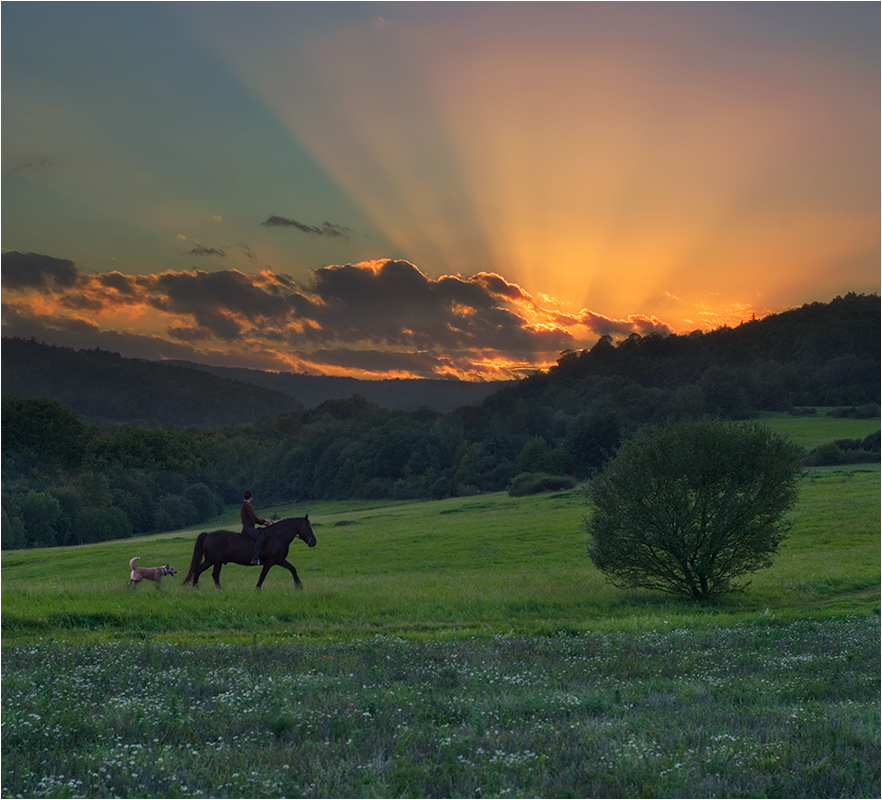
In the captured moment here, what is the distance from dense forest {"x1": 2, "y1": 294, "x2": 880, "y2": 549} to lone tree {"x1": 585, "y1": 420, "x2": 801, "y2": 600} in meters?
69.0

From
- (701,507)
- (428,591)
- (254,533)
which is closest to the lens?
(254,533)

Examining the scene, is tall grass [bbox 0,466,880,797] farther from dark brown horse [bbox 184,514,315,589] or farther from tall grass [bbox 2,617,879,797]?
dark brown horse [bbox 184,514,315,589]

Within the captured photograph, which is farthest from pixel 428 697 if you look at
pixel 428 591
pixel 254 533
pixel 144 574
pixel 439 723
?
pixel 144 574

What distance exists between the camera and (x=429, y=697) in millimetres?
10562

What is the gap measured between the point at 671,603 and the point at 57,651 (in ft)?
67.6

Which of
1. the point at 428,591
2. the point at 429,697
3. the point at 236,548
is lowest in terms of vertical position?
the point at 428,591

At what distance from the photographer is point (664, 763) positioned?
798 centimetres

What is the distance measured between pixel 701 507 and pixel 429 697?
64.4 feet

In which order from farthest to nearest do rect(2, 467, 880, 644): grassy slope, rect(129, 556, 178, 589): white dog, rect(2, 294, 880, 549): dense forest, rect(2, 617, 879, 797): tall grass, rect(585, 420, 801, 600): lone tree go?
rect(2, 294, 880, 549): dense forest → rect(585, 420, 801, 600): lone tree → rect(129, 556, 178, 589): white dog → rect(2, 467, 880, 644): grassy slope → rect(2, 617, 879, 797): tall grass

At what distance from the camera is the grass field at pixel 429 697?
7.65m

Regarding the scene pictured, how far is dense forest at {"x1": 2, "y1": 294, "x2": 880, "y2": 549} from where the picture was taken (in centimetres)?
10956

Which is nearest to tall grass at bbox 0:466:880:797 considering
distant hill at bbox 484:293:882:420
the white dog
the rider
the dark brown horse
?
the white dog

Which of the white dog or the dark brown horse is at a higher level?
the dark brown horse

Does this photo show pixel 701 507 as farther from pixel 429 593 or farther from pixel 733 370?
pixel 733 370
